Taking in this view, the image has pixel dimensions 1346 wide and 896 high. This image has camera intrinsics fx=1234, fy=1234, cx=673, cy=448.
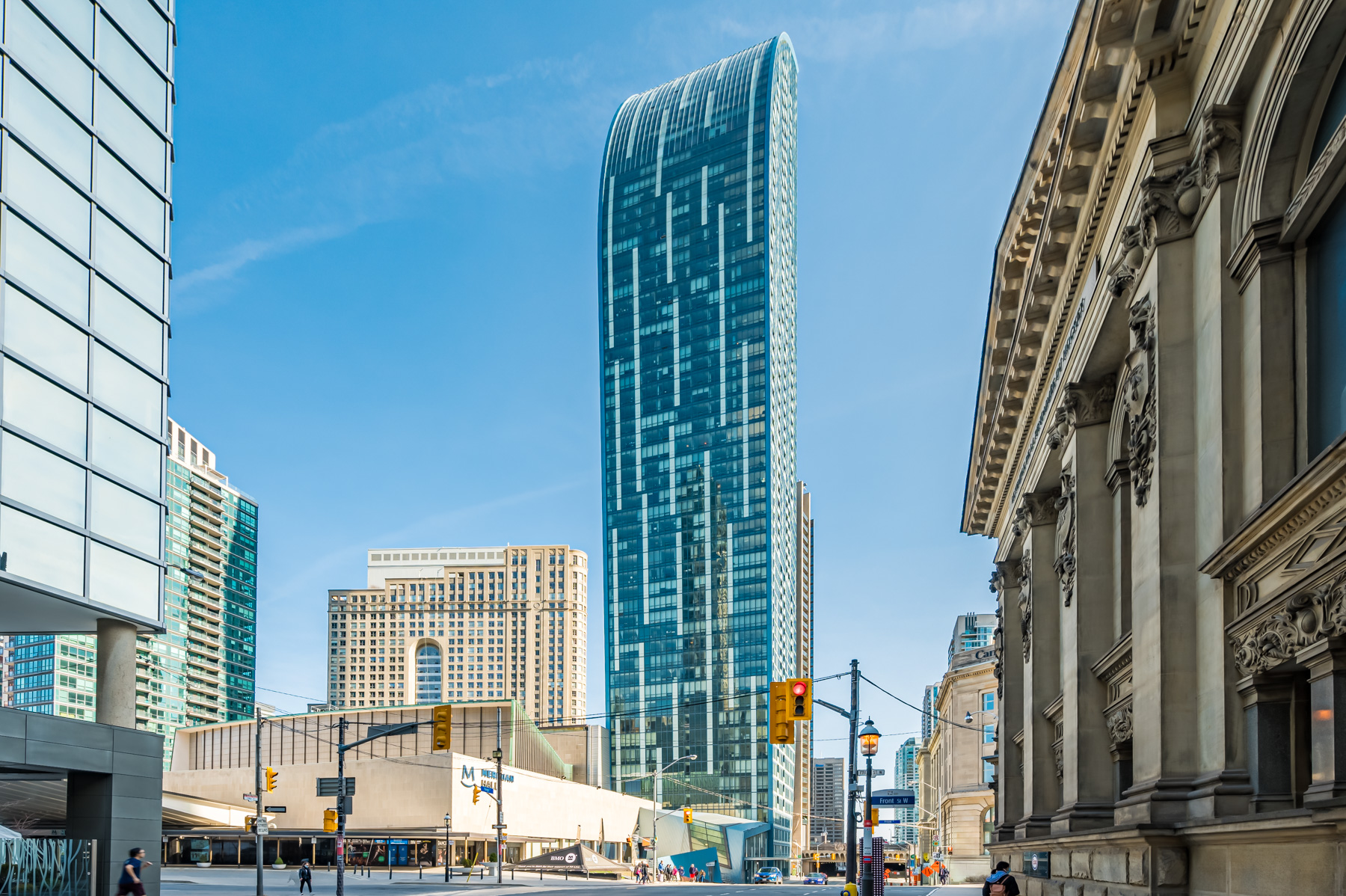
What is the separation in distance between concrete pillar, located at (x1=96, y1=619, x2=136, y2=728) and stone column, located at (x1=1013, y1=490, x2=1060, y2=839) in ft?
78.4

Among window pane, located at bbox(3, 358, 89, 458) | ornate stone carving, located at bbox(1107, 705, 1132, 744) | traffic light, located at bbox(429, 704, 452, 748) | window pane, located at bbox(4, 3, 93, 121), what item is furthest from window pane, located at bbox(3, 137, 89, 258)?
ornate stone carving, located at bbox(1107, 705, 1132, 744)

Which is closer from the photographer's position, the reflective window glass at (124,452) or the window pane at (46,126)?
the window pane at (46,126)

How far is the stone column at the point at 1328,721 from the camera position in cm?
1026

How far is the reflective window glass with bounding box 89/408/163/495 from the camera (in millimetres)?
35656

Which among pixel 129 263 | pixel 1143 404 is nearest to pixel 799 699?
pixel 1143 404

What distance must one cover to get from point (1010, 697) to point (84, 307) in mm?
28165

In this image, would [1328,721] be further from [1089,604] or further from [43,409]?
[43,409]

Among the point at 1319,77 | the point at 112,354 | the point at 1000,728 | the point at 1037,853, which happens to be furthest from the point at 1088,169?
the point at 112,354

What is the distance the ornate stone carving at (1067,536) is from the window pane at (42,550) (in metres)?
25.2

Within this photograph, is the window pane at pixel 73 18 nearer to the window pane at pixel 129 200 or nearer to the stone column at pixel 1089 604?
the window pane at pixel 129 200

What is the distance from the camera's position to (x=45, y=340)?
33.2 meters

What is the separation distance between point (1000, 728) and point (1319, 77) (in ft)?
84.0

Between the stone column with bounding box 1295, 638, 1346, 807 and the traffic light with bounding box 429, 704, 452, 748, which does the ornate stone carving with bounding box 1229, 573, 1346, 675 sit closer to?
the stone column with bounding box 1295, 638, 1346, 807

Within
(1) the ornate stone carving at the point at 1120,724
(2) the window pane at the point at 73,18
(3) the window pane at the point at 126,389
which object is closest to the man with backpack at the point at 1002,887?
(1) the ornate stone carving at the point at 1120,724
